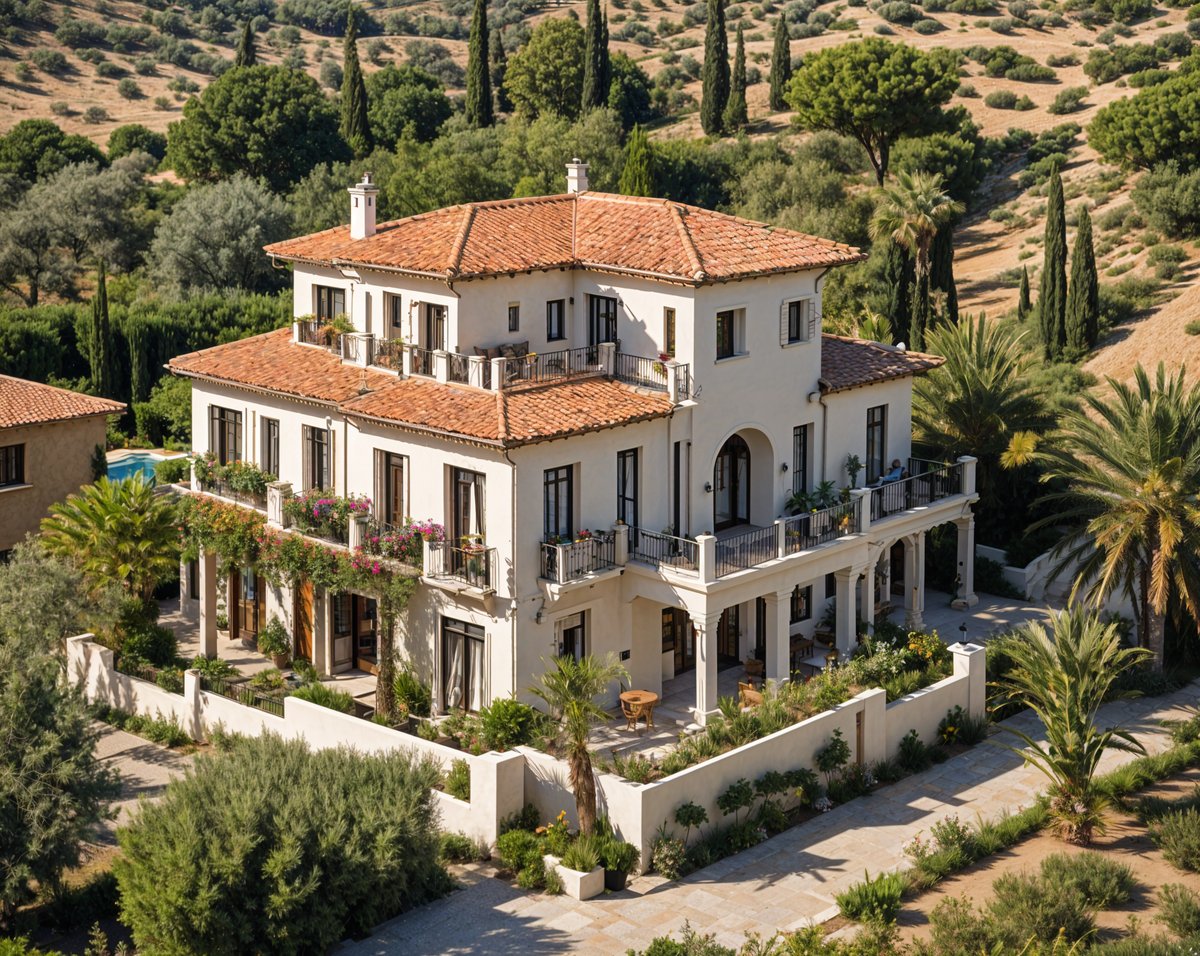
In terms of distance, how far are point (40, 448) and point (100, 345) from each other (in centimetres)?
1848

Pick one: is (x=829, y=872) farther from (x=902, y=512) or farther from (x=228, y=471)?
(x=228, y=471)

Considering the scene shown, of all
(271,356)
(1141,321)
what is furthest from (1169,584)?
(1141,321)

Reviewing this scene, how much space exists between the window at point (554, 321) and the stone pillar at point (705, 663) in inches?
270

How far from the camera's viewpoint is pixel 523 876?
28.6 meters

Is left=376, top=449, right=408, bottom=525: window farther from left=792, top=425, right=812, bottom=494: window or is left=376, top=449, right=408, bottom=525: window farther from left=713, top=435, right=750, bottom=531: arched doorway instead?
left=792, top=425, right=812, bottom=494: window

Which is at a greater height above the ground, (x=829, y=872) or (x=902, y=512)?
(x=902, y=512)

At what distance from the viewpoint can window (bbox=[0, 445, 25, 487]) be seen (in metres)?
42.6

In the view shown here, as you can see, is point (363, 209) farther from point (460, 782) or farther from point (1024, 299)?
point (1024, 299)

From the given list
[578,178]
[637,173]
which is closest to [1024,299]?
[637,173]

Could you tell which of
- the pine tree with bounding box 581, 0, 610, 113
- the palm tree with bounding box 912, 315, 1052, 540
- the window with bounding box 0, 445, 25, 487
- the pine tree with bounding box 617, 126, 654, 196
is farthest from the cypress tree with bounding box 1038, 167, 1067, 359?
the pine tree with bounding box 581, 0, 610, 113

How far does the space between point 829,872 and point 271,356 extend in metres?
17.3

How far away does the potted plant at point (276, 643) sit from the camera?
124 ft

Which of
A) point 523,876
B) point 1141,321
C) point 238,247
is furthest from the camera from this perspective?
point 238,247

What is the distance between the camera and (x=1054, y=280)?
60438 mm
